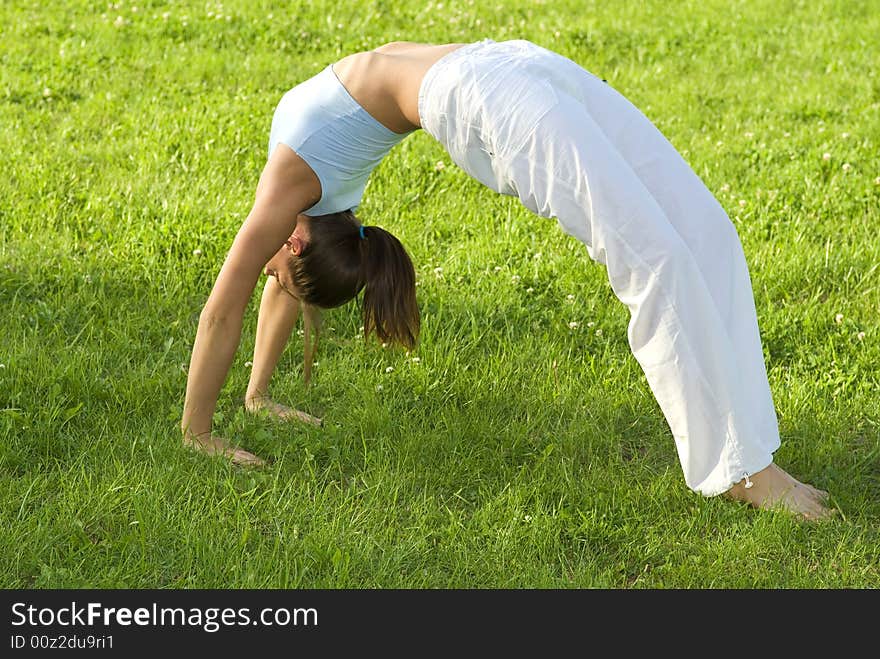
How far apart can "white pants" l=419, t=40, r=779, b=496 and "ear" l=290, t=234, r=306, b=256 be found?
1.97 feet

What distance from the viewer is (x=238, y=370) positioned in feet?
14.5

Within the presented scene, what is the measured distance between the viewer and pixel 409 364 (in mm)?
4406

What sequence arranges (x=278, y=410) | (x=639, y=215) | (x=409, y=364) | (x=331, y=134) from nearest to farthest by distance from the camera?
1. (x=639, y=215)
2. (x=331, y=134)
3. (x=278, y=410)
4. (x=409, y=364)

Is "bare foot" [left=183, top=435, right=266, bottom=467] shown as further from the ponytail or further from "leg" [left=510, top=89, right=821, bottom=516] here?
"leg" [left=510, top=89, right=821, bottom=516]

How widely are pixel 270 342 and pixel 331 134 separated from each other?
0.97 m

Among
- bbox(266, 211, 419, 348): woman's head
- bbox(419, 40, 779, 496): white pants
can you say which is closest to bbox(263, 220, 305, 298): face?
bbox(266, 211, 419, 348): woman's head

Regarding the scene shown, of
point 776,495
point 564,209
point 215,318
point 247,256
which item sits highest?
point 564,209

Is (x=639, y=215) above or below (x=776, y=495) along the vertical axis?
above

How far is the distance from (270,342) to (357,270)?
1.97ft

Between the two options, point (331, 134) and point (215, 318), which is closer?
point (331, 134)

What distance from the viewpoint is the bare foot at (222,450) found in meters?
3.83

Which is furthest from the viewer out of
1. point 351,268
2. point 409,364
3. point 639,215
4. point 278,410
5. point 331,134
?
point 409,364

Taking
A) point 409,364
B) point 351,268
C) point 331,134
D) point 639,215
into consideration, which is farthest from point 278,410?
point 639,215

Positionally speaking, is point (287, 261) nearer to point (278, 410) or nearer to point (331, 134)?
point (331, 134)
